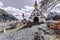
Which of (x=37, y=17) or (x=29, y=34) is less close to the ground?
(x=37, y=17)

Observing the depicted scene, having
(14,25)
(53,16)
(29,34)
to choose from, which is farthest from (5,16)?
(53,16)

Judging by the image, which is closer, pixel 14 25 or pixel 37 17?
pixel 37 17

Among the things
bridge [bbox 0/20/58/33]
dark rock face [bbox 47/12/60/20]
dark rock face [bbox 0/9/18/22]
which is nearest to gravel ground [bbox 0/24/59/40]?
bridge [bbox 0/20/58/33]

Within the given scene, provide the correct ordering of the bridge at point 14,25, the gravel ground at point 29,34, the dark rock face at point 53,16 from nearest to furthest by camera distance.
Result: the gravel ground at point 29,34 → the dark rock face at point 53,16 → the bridge at point 14,25

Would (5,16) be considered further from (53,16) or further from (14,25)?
(53,16)

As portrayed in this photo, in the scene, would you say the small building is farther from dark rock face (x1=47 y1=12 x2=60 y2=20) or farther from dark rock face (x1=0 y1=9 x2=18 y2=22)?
dark rock face (x1=0 y1=9 x2=18 y2=22)

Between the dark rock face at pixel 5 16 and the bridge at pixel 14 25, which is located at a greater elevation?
the dark rock face at pixel 5 16

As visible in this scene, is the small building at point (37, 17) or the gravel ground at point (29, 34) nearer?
the gravel ground at point (29, 34)

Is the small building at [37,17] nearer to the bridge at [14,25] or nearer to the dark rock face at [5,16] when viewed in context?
the bridge at [14,25]

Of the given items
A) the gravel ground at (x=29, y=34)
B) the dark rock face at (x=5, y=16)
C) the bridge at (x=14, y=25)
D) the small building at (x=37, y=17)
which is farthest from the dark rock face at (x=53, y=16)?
the dark rock face at (x=5, y=16)

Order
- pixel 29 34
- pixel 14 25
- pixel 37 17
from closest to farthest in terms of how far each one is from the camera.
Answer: pixel 29 34 < pixel 37 17 < pixel 14 25

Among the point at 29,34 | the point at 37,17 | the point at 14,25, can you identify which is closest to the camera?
the point at 29,34

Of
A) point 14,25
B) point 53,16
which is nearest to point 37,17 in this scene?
point 53,16

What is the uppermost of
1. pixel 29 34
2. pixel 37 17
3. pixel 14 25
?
pixel 37 17
